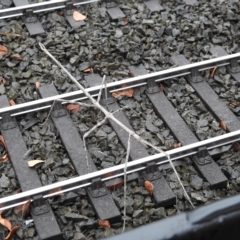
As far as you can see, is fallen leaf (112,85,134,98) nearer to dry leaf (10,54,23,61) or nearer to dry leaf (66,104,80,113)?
dry leaf (66,104,80,113)

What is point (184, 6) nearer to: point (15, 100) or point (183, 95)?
point (183, 95)

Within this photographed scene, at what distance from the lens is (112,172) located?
4.25m

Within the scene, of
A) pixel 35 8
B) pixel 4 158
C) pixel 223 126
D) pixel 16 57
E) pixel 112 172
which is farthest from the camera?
pixel 35 8

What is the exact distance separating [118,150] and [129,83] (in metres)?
0.75

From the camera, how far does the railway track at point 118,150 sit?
4.09 metres

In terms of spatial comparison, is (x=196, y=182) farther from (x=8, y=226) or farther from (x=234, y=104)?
(x=8, y=226)

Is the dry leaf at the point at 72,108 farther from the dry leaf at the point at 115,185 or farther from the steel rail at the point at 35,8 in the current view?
the steel rail at the point at 35,8

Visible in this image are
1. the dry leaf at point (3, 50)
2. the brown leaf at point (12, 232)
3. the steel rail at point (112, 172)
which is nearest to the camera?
the brown leaf at point (12, 232)

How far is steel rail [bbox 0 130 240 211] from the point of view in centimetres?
403

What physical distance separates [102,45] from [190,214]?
11.6 ft

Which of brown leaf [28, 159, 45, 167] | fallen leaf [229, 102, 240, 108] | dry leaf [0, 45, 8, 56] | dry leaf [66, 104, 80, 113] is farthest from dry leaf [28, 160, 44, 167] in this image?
fallen leaf [229, 102, 240, 108]

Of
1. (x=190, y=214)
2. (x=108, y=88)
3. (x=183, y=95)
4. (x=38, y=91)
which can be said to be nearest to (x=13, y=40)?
(x=38, y=91)

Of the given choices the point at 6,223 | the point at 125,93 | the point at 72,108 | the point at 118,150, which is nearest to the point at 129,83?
the point at 125,93

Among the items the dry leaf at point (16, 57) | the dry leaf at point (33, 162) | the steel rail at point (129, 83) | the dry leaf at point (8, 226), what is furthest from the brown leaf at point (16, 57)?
the dry leaf at point (8, 226)
